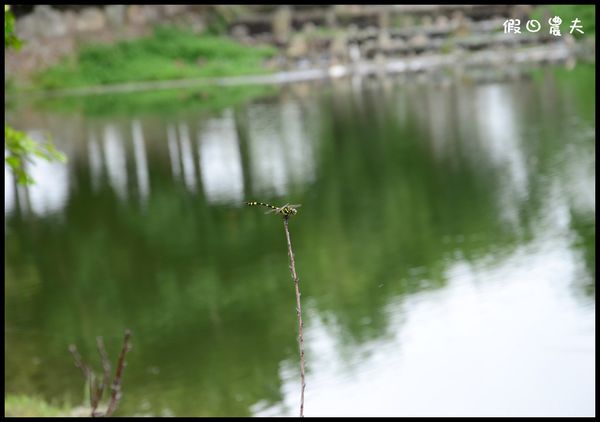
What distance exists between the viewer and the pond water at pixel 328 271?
24.3 feet

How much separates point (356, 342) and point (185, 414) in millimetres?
1847

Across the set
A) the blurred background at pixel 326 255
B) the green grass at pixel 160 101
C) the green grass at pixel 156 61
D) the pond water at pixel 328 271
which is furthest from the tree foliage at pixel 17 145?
the green grass at pixel 156 61

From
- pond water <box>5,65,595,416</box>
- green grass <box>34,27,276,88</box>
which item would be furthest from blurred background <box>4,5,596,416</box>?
green grass <box>34,27,276,88</box>

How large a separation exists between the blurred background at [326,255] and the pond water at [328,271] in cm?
3

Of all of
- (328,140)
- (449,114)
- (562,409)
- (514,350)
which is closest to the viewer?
(562,409)

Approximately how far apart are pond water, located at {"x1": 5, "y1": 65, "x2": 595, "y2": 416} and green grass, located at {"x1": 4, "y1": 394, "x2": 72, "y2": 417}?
0.41m

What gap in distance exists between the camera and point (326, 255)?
11.1 m

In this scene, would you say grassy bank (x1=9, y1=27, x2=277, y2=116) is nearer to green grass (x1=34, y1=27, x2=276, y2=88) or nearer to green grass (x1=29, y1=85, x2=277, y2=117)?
green grass (x1=34, y1=27, x2=276, y2=88)

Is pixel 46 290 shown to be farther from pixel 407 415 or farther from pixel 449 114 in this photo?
pixel 449 114

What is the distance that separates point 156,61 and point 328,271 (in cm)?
3526

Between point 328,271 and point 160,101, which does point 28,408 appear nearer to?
point 328,271

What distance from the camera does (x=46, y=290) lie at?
10867 millimetres

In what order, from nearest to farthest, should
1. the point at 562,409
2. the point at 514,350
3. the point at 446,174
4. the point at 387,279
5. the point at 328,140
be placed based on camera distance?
the point at 562,409
the point at 514,350
the point at 387,279
the point at 446,174
the point at 328,140

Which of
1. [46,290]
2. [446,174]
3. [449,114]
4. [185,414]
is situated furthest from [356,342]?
[449,114]
